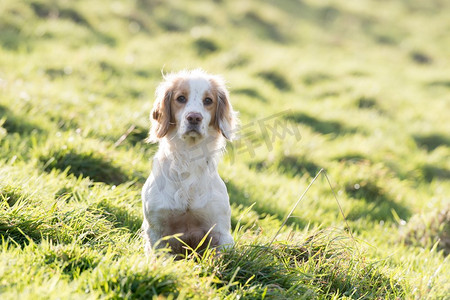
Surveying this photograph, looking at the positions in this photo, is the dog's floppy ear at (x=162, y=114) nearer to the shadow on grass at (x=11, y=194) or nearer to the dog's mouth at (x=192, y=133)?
the dog's mouth at (x=192, y=133)

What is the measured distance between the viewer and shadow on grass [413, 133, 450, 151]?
27.1ft

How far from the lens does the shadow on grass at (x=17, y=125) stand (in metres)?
5.36

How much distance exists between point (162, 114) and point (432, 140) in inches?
244

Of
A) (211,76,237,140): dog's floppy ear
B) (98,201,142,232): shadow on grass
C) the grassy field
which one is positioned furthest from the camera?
(98,201,142,232): shadow on grass

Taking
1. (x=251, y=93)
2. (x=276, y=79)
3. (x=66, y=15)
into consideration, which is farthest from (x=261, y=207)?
(x=66, y=15)

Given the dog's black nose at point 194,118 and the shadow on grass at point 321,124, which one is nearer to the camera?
the dog's black nose at point 194,118

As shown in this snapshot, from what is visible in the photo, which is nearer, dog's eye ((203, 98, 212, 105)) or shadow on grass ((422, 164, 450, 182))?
dog's eye ((203, 98, 212, 105))

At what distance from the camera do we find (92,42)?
10.1 metres

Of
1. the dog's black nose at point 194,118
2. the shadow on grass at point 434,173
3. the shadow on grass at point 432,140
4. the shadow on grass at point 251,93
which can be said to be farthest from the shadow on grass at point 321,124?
the dog's black nose at point 194,118

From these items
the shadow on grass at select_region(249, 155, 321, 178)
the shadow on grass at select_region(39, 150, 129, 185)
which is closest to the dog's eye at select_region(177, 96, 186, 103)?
the shadow on grass at select_region(39, 150, 129, 185)

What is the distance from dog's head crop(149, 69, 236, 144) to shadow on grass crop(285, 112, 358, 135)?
444 cm

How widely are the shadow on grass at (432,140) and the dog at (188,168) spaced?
18.3 feet

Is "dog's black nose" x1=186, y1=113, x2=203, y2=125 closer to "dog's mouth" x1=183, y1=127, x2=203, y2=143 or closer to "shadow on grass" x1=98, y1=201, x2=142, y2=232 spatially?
"dog's mouth" x1=183, y1=127, x2=203, y2=143

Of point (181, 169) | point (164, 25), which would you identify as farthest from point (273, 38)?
point (181, 169)
